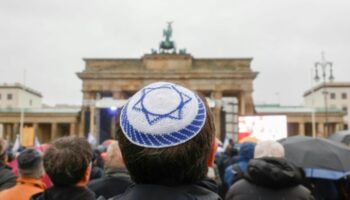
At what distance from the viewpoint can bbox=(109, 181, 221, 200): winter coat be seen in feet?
5.30

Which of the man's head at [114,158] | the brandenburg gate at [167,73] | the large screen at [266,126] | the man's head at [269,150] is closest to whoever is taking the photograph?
the man's head at [269,150]

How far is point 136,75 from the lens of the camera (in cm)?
5012

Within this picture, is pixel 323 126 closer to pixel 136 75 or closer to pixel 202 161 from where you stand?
pixel 136 75

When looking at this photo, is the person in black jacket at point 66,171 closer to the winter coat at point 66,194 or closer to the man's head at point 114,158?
the winter coat at point 66,194

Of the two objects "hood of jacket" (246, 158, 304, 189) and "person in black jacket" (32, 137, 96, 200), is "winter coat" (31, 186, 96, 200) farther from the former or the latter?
"hood of jacket" (246, 158, 304, 189)

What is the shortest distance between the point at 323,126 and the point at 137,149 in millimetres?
66016

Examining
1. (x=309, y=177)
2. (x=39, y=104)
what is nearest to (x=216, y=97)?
(x=309, y=177)

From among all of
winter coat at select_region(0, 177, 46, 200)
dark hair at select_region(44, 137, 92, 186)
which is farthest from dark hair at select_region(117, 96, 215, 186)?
winter coat at select_region(0, 177, 46, 200)

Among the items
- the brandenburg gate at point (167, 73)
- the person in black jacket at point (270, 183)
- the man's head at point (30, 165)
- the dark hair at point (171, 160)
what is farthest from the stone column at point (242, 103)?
the dark hair at point (171, 160)

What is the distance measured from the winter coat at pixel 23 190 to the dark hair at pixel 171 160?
2201 millimetres

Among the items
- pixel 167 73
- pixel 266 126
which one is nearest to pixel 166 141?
pixel 266 126

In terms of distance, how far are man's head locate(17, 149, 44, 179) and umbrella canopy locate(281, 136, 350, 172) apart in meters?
3.52

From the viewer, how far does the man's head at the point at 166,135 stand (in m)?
1.60

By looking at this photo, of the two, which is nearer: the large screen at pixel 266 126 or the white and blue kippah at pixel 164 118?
the white and blue kippah at pixel 164 118
